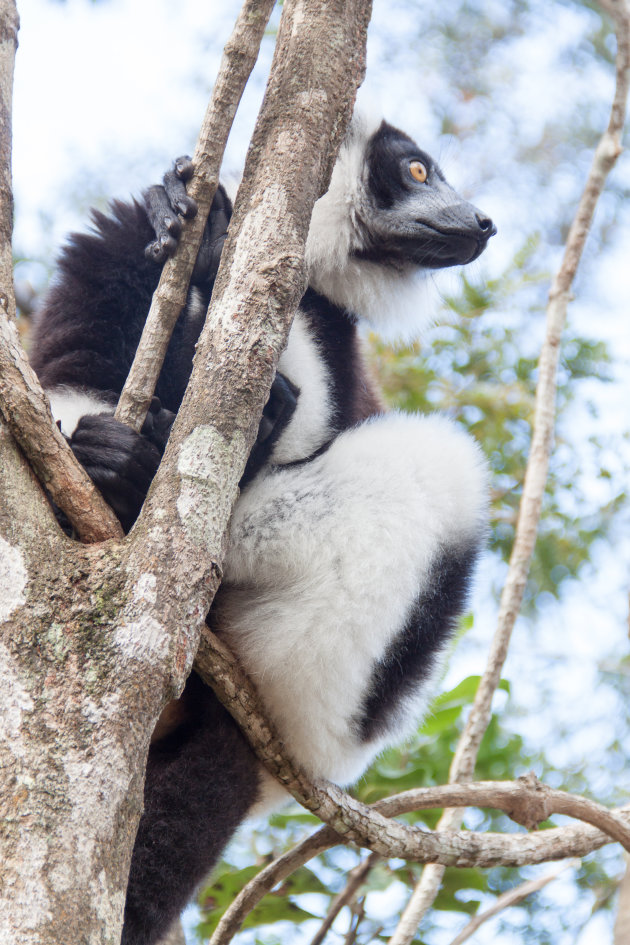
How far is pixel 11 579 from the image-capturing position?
1.49m

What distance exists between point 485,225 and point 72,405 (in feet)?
5.81

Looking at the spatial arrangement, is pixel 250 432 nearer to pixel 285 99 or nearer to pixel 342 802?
pixel 285 99

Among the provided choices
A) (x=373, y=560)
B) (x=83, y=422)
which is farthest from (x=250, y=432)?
(x=373, y=560)

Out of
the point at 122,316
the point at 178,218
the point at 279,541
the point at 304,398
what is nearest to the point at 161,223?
the point at 178,218

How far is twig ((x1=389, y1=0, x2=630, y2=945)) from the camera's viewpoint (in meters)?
3.01

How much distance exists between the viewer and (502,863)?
100 inches

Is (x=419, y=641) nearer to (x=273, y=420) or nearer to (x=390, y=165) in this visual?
(x=273, y=420)

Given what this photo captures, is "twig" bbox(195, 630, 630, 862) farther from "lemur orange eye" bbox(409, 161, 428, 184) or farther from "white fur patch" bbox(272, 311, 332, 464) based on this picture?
"lemur orange eye" bbox(409, 161, 428, 184)

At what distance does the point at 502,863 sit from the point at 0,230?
2146 millimetres

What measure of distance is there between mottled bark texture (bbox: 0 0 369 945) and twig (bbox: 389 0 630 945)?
181cm

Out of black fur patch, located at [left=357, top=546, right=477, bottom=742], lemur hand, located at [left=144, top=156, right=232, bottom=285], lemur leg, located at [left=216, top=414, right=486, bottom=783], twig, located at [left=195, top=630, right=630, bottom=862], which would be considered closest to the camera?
twig, located at [left=195, top=630, right=630, bottom=862]

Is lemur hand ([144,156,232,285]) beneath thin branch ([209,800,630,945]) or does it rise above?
above

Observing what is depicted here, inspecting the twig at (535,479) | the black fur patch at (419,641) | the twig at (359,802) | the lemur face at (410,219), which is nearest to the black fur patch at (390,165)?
the lemur face at (410,219)

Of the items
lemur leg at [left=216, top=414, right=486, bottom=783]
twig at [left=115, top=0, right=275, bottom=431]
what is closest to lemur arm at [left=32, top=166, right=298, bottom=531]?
twig at [left=115, top=0, right=275, bottom=431]
